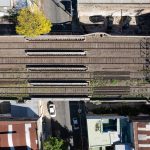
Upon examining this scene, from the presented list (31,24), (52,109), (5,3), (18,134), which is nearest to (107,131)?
(52,109)

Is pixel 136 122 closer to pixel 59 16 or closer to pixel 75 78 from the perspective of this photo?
pixel 75 78

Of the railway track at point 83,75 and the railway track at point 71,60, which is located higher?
the railway track at point 71,60

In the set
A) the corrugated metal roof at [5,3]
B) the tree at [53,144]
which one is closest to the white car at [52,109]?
the tree at [53,144]

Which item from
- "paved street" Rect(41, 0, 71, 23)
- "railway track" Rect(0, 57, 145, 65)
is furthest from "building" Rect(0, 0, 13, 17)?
"railway track" Rect(0, 57, 145, 65)

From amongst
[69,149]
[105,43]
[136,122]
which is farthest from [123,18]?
[69,149]

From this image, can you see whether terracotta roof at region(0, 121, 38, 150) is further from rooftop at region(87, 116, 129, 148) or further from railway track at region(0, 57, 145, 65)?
Result: railway track at region(0, 57, 145, 65)

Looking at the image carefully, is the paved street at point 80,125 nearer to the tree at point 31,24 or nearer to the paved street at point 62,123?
the paved street at point 62,123
